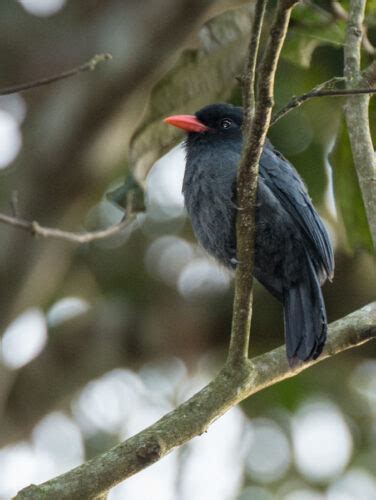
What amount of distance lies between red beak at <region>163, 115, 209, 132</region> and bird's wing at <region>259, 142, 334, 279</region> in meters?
0.38

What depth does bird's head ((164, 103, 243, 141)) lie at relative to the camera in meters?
4.16

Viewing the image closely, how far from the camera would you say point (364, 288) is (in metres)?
5.57

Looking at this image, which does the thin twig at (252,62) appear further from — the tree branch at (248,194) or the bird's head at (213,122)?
the bird's head at (213,122)

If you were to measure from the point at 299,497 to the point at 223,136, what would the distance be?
341cm

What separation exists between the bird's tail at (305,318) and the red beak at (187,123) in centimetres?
82

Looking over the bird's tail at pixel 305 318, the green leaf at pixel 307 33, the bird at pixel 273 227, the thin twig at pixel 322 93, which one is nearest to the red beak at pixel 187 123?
the bird at pixel 273 227

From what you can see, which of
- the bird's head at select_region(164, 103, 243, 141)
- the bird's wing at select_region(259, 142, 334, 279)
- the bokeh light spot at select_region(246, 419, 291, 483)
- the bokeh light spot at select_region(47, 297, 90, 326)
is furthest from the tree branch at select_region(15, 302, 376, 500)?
the bokeh light spot at select_region(246, 419, 291, 483)

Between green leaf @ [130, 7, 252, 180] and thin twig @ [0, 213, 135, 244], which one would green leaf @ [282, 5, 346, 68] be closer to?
green leaf @ [130, 7, 252, 180]

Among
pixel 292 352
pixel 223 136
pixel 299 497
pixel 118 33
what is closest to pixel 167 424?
pixel 292 352

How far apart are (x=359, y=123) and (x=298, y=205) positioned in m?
0.56

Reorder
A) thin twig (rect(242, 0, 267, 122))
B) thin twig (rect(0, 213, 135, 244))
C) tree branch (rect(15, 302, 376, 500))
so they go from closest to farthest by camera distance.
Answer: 1. thin twig (rect(242, 0, 267, 122))
2. tree branch (rect(15, 302, 376, 500))
3. thin twig (rect(0, 213, 135, 244))

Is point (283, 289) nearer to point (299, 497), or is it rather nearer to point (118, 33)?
point (118, 33)

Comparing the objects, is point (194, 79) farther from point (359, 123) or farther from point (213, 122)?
point (359, 123)

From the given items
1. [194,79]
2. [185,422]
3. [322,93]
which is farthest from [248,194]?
[194,79]
